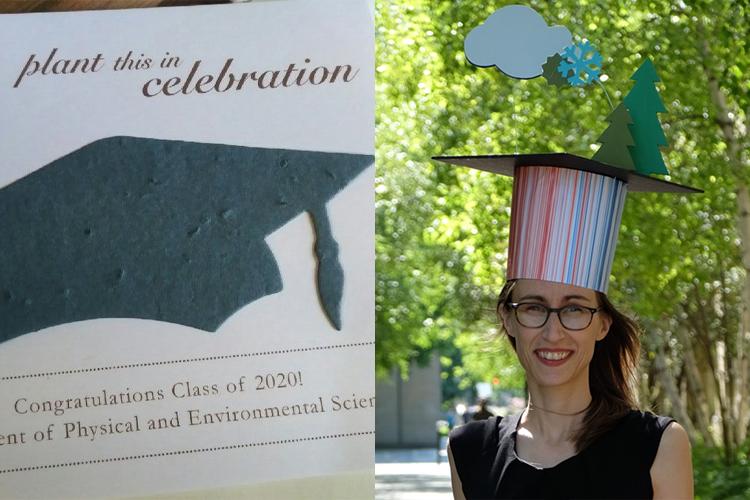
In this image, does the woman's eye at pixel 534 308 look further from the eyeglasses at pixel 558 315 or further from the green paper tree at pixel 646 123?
the green paper tree at pixel 646 123

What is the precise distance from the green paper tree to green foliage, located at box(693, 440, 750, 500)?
30.3 feet

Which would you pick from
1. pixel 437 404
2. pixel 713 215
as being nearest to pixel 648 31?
pixel 713 215

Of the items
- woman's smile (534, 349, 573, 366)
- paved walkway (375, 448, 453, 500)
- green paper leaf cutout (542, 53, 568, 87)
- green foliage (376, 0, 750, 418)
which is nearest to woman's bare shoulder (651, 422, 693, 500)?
woman's smile (534, 349, 573, 366)

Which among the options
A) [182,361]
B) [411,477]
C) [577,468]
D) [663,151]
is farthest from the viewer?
[411,477]

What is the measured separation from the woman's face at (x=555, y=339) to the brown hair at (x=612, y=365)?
60 mm

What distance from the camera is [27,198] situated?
4262mm

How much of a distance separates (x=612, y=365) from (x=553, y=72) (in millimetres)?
829

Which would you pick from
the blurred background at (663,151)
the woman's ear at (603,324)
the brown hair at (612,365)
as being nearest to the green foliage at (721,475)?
the blurred background at (663,151)

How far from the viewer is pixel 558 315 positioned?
383 cm

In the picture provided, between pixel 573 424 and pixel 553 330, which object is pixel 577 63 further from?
pixel 573 424

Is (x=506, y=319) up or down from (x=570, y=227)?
down

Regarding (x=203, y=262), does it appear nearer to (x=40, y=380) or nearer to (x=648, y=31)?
(x=40, y=380)

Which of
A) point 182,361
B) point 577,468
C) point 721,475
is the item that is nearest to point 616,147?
point 577,468

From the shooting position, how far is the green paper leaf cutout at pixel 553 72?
4.06 meters
